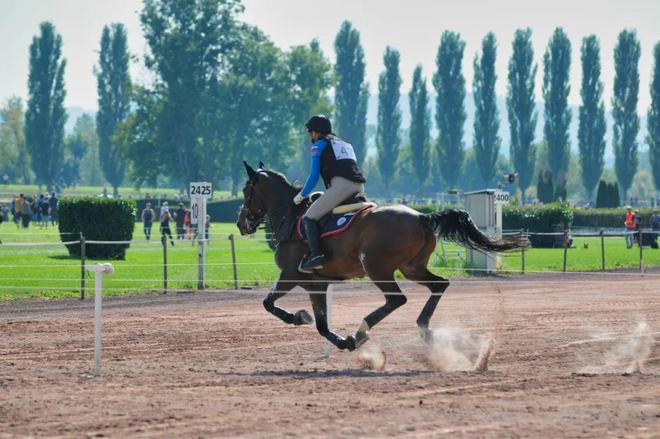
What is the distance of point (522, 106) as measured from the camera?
4016 inches

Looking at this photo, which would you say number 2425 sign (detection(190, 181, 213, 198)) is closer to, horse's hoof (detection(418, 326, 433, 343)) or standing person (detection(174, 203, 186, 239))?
horse's hoof (detection(418, 326, 433, 343))

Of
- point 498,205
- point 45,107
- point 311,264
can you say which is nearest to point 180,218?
point 498,205

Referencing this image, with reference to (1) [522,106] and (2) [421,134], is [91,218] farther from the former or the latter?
(2) [421,134]

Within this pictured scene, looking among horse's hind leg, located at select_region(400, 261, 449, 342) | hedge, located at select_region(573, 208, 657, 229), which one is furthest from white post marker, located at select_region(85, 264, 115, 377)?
hedge, located at select_region(573, 208, 657, 229)

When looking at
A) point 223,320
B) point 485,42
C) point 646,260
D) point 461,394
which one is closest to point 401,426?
point 461,394

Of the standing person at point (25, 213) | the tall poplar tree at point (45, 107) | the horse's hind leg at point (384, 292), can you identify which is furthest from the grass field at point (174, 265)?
the tall poplar tree at point (45, 107)

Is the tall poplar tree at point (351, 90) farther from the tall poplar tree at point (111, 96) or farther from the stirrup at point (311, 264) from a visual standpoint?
the stirrup at point (311, 264)

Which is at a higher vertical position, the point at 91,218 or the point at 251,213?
the point at 251,213

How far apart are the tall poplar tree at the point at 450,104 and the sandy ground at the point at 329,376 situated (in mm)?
84737

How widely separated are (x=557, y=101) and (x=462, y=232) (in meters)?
90.1

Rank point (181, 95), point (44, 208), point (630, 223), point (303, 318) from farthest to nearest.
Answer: point (181, 95)
point (44, 208)
point (630, 223)
point (303, 318)

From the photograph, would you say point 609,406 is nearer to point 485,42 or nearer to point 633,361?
point 633,361

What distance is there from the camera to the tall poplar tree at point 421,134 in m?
112

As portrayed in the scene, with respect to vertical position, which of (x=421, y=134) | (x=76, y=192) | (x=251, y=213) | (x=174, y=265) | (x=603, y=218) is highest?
(x=421, y=134)
